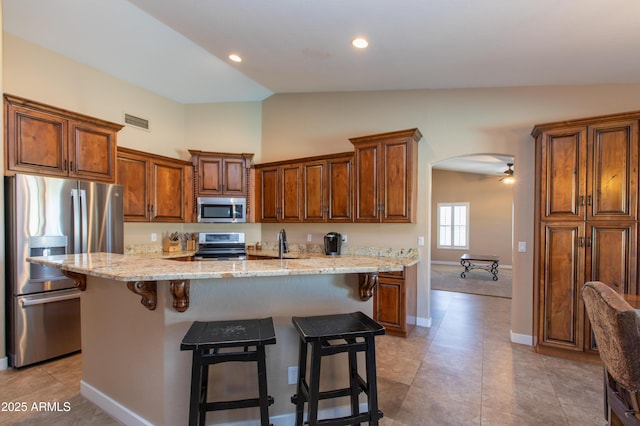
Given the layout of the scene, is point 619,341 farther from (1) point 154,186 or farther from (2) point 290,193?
(1) point 154,186

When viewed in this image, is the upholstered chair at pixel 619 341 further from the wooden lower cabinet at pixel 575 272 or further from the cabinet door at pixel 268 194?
the cabinet door at pixel 268 194

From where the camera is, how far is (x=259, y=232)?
203 inches

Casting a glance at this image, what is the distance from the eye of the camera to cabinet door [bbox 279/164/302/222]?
446cm

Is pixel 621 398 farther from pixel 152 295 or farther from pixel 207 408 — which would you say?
pixel 152 295

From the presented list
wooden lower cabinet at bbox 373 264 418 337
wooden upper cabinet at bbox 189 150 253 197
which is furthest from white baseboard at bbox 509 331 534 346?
wooden upper cabinet at bbox 189 150 253 197

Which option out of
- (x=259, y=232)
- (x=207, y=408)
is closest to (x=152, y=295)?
(x=207, y=408)

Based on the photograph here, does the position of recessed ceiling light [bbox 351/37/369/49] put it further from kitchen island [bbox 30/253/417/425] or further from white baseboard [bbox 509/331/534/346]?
white baseboard [bbox 509/331/534/346]

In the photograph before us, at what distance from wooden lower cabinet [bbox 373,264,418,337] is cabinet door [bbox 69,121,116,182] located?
3.33 m

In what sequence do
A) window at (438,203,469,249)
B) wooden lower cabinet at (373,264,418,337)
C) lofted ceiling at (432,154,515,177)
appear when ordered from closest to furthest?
wooden lower cabinet at (373,264,418,337)
lofted ceiling at (432,154,515,177)
window at (438,203,469,249)

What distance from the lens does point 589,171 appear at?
293 cm

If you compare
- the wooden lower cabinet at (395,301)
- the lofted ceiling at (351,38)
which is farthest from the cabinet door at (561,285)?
the lofted ceiling at (351,38)

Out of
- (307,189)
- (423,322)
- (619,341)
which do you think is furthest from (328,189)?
→ (619,341)

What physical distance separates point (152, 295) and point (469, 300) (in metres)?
5.17

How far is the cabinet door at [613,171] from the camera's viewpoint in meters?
2.78
